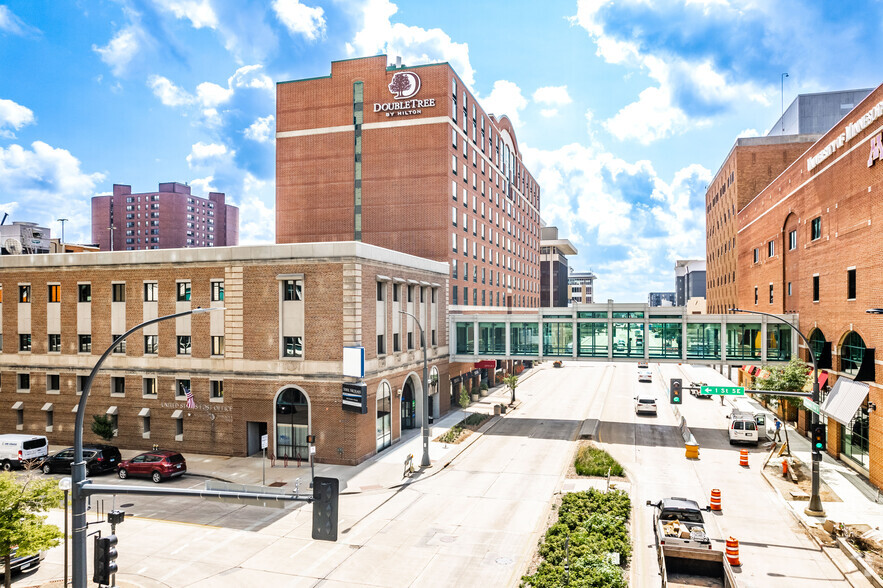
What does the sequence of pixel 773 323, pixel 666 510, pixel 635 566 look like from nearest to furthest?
pixel 635 566 → pixel 666 510 → pixel 773 323

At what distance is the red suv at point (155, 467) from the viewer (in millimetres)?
30219

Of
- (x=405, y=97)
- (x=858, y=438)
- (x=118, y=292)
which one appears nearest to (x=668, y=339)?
(x=858, y=438)

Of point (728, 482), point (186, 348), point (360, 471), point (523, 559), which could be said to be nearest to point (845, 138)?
point (728, 482)

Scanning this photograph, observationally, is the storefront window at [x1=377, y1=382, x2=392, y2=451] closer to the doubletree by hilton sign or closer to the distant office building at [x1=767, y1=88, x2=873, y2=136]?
the doubletree by hilton sign

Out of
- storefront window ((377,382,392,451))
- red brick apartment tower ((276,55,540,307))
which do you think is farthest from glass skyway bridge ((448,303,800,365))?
storefront window ((377,382,392,451))

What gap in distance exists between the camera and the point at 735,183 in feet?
232

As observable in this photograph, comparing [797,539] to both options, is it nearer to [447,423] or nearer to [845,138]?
[845,138]

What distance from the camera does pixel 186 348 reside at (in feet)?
121

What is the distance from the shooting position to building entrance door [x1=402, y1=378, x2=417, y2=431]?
43812mm

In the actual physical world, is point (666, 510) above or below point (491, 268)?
below

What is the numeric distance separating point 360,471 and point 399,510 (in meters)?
6.80

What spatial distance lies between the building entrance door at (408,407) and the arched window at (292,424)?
1036 cm

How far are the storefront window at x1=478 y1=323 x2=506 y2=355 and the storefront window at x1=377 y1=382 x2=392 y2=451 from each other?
44.8 ft

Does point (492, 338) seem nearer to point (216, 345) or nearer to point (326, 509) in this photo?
point (216, 345)
